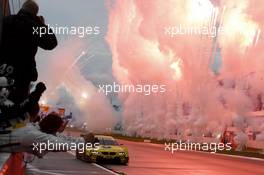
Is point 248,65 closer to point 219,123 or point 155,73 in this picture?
point 219,123

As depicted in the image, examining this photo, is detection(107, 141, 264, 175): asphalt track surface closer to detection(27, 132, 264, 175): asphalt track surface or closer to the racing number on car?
detection(27, 132, 264, 175): asphalt track surface

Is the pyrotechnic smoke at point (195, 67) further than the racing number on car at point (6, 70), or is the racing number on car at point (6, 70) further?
the pyrotechnic smoke at point (195, 67)

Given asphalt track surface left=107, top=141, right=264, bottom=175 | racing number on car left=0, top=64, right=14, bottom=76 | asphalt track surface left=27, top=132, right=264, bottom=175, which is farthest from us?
asphalt track surface left=107, top=141, right=264, bottom=175

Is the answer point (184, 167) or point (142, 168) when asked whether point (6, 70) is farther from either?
point (184, 167)

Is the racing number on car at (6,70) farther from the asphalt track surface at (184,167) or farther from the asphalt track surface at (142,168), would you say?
the asphalt track surface at (184,167)

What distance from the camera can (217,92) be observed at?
65375 millimetres

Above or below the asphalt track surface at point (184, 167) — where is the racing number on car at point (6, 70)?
above

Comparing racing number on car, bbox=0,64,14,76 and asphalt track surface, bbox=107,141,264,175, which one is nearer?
racing number on car, bbox=0,64,14,76

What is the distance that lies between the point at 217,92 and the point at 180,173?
44712 mm

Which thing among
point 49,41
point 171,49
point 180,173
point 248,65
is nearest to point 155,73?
point 171,49

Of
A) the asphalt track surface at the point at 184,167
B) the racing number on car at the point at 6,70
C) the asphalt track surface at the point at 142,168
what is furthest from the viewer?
the asphalt track surface at the point at 184,167

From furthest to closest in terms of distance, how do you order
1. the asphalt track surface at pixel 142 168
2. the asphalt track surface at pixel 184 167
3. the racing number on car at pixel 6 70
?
1. the asphalt track surface at pixel 184 167
2. the asphalt track surface at pixel 142 168
3. the racing number on car at pixel 6 70

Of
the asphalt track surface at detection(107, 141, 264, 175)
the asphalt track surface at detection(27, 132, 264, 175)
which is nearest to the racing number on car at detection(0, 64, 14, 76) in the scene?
the asphalt track surface at detection(27, 132, 264, 175)

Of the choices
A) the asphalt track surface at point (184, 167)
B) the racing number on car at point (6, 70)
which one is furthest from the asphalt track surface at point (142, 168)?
the racing number on car at point (6, 70)
